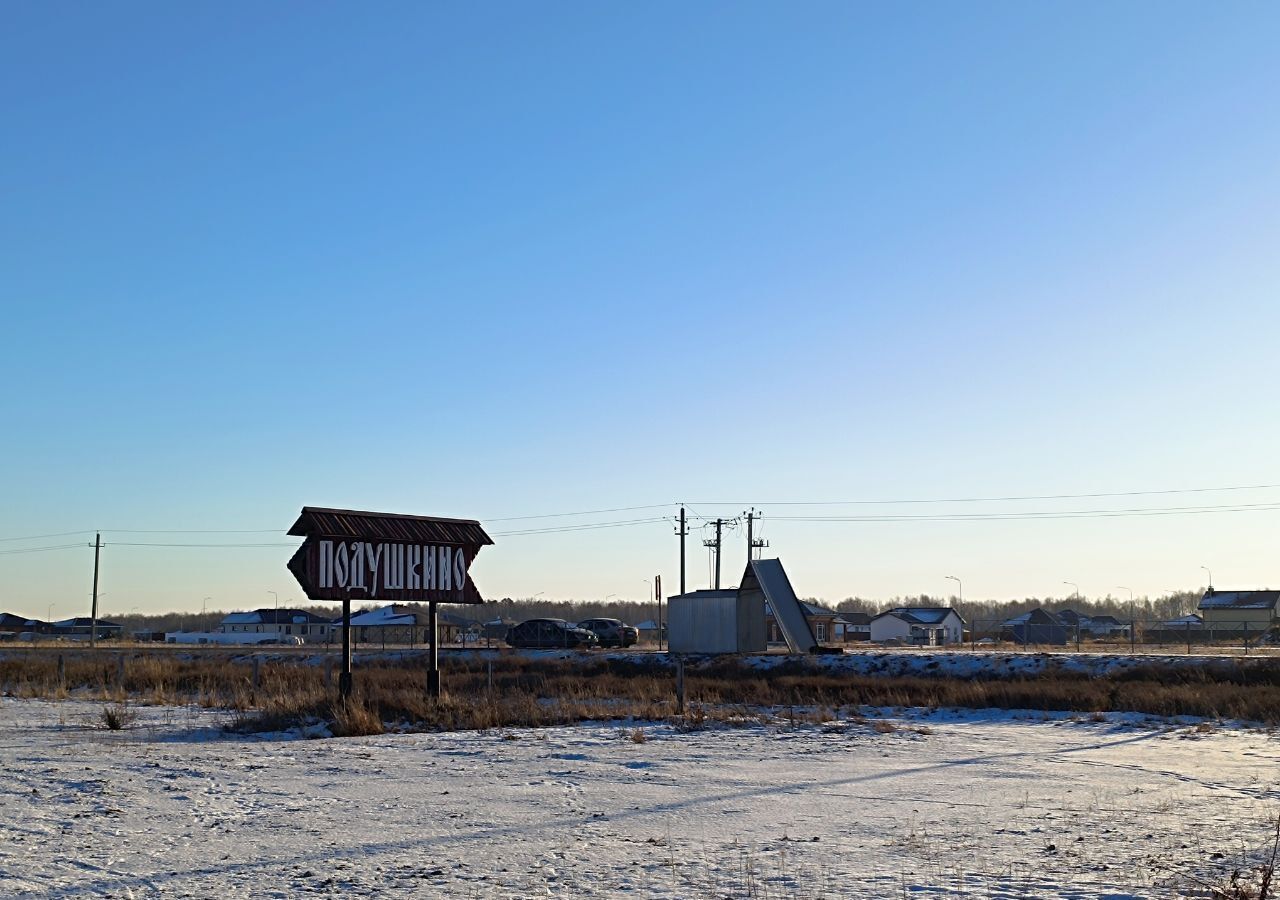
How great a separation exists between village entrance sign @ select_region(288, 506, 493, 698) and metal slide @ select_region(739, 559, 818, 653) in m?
23.5

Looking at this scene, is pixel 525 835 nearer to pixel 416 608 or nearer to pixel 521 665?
pixel 521 665

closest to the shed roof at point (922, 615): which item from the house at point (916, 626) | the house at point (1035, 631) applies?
the house at point (916, 626)

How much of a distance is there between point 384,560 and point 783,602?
27119 millimetres

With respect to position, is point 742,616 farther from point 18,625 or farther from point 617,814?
point 18,625

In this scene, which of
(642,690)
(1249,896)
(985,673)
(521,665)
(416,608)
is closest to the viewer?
(1249,896)

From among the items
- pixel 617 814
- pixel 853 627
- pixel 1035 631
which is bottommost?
pixel 617 814

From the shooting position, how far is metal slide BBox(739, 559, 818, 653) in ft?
156

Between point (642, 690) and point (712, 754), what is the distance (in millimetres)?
12617

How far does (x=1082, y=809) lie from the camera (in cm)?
1292

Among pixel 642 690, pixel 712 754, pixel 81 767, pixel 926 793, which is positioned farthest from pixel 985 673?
pixel 81 767

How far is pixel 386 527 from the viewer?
80.5 ft

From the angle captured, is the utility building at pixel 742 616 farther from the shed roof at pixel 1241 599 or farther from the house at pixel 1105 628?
the shed roof at pixel 1241 599

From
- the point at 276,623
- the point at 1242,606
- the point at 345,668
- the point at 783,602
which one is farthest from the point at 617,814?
the point at 276,623

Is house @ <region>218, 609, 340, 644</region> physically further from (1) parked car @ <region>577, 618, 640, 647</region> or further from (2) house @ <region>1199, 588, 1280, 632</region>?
(2) house @ <region>1199, 588, 1280, 632</region>
